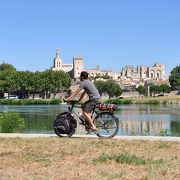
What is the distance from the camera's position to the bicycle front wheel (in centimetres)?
883

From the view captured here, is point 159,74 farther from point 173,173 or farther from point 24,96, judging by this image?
point 173,173

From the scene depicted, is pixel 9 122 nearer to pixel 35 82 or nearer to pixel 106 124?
pixel 106 124

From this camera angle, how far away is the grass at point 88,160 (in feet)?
15.7

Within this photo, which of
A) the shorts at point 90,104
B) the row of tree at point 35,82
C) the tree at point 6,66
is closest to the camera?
the shorts at point 90,104

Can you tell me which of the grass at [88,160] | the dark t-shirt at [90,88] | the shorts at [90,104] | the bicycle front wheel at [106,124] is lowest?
the grass at [88,160]

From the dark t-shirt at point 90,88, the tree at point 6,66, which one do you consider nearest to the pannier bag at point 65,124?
the dark t-shirt at point 90,88

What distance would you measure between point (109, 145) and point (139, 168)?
1.96 meters

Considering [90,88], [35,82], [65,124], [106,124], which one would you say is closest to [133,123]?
[106,124]

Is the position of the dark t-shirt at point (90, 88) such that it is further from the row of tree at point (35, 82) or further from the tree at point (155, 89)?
the tree at point (155, 89)

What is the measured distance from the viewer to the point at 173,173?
4.84 meters

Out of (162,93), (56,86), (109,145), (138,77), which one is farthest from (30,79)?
(138,77)

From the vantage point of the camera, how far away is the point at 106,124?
8.92m

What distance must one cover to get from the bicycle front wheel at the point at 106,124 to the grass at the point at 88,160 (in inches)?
52.4

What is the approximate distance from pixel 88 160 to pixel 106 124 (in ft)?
10.8
